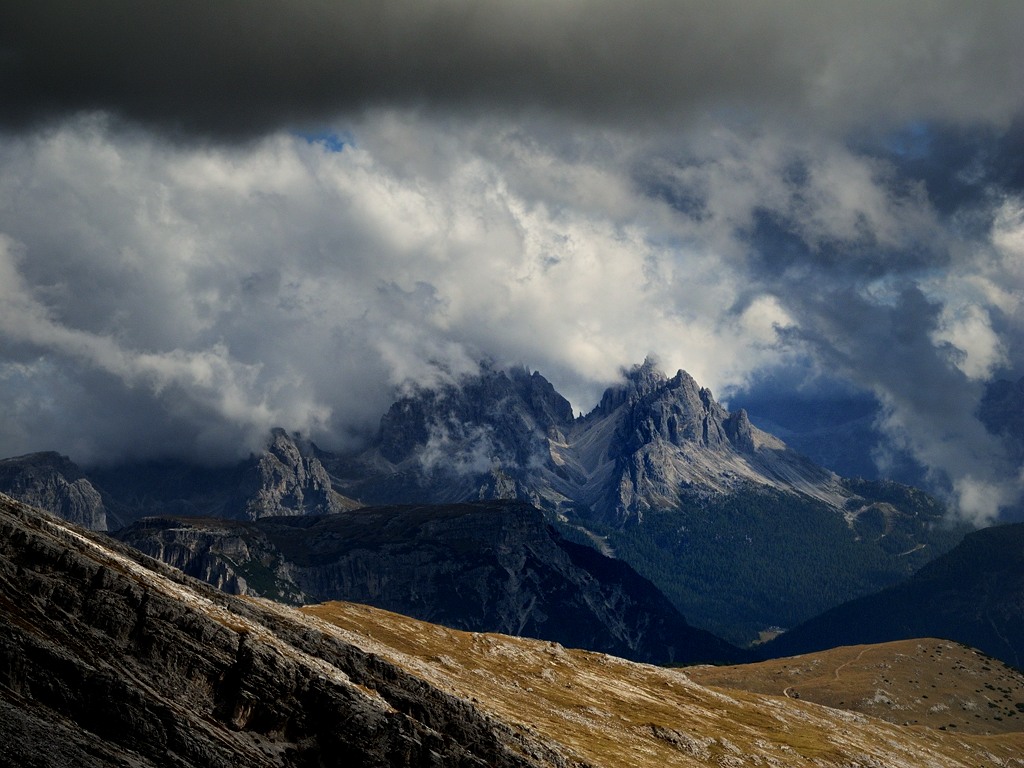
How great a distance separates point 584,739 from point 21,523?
103 m

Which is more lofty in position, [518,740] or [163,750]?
[518,740]

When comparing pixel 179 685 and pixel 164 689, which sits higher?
pixel 179 685

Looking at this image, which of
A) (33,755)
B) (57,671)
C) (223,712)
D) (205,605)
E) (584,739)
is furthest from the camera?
(584,739)

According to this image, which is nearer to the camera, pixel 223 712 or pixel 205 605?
pixel 223 712

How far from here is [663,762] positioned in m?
189

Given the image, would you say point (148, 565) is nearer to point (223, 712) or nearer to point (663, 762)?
point (223, 712)

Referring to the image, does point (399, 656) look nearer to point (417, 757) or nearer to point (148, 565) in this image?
point (148, 565)

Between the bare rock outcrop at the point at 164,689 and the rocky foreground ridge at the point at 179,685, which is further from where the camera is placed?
the rocky foreground ridge at the point at 179,685

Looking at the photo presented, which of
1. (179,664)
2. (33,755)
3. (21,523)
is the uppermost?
(21,523)

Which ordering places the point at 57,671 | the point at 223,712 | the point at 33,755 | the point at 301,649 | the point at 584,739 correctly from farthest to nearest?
the point at 584,739 → the point at 301,649 → the point at 223,712 → the point at 57,671 → the point at 33,755

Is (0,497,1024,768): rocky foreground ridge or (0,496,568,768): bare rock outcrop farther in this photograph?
(0,497,1024,768): rocky foreground ridge

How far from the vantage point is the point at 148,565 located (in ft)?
489

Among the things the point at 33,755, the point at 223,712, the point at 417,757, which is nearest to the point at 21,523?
the point at 223,712

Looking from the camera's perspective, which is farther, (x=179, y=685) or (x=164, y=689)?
(x=179, y=685)
